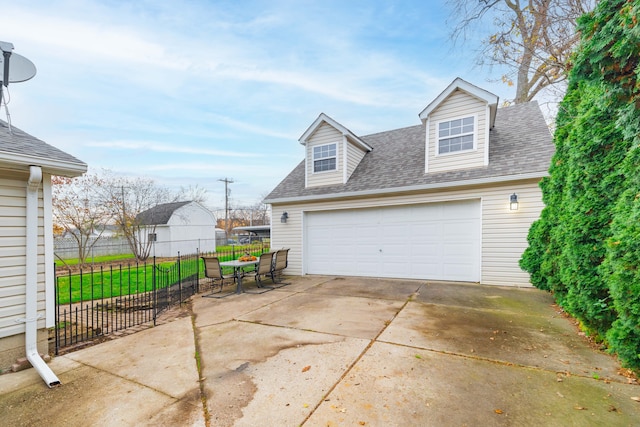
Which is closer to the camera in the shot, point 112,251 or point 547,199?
point 547,199

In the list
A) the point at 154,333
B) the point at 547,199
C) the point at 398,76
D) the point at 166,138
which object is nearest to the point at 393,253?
the point at 547,199

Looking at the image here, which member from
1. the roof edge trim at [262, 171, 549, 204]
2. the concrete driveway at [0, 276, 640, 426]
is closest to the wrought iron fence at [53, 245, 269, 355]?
the concrete driveway at [0, 276, 640, 426]

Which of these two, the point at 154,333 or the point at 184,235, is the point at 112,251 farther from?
the point at 154,333

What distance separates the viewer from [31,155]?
3156 mm

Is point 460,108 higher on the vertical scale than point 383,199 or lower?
higher

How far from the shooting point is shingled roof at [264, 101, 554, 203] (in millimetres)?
7039

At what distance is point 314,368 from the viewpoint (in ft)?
9.84

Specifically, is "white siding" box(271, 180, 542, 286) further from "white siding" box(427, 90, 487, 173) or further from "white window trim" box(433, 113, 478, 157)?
"white window trim" box(433, 113, 478, 157)

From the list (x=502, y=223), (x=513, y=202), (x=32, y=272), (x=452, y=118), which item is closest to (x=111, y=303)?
(x=32, y=272)

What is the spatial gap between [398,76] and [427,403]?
39.0 ft

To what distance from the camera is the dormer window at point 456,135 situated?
7.71 metres

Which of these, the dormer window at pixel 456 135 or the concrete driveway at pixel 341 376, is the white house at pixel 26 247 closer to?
the concrete driveway at pixel 341 376

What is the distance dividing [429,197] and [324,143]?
13.4ft

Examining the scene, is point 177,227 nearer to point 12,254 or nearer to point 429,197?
point 12,254
